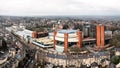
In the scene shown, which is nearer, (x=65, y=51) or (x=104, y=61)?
(x=104, y=61)

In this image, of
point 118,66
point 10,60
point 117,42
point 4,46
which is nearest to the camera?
point 118,66

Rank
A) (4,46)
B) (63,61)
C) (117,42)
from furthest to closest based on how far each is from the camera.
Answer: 1. (4,46)
2. (117,42)
3. (63,61)

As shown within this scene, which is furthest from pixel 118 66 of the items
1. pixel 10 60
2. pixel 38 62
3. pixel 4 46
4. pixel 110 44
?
pixel 4 46

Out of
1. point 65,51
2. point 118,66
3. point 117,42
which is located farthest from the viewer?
point 117,42

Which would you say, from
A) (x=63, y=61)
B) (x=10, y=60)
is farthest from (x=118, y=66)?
(x=10, y=60)

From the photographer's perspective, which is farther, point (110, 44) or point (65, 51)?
point (110, 44)

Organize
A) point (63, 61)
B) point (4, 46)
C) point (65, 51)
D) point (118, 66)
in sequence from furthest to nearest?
point (4, 46) < point (65, 51) < point (63, 61) < point (118, 66)

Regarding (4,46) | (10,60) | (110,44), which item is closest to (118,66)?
(10,60)

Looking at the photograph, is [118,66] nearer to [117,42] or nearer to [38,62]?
[38,62]

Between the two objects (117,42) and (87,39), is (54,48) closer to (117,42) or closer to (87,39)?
(87,39)
